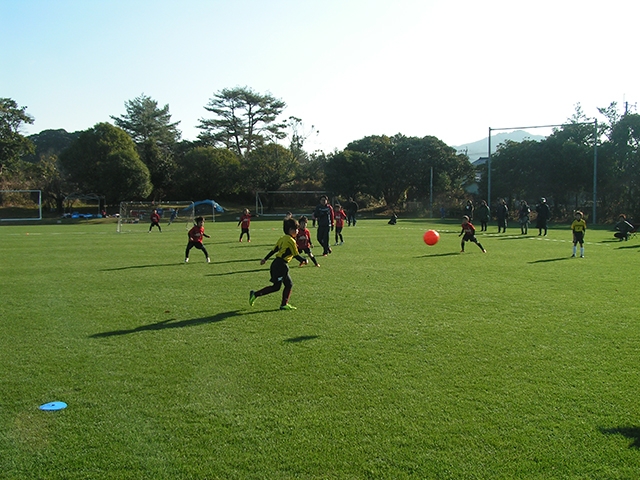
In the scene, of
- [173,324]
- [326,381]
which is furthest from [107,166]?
[326,381]

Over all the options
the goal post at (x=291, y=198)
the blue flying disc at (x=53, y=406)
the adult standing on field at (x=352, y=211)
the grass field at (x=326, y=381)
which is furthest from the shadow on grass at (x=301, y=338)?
the goal post at (x=291, y=198)

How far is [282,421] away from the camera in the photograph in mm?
4812

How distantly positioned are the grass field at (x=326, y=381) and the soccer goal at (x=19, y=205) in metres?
48.3

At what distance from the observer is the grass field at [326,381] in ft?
13.6

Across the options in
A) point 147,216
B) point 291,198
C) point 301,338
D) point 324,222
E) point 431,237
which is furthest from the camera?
point 291,198

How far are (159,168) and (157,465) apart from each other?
63.0 m

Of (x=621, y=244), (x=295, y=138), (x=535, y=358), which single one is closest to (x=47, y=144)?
(x=295, y=138)

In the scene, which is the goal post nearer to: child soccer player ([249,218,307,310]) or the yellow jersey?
the yellow jersey

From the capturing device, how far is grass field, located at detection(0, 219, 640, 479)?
4160 millimetres

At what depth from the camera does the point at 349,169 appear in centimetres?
5888

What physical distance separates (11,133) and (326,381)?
61987mm

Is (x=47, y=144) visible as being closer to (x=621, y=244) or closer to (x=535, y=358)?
(x=621, y=244)

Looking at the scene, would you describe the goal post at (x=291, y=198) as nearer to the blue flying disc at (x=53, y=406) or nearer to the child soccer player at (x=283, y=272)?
the child soccer player at (x=283, y=272)

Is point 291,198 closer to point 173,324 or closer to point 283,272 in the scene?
point 283,272
